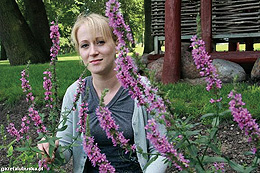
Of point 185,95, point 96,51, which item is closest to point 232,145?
point 185,95

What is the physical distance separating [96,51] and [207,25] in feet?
18.8

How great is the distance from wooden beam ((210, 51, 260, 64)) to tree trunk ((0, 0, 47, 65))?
7.55m

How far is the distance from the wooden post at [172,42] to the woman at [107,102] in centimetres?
427

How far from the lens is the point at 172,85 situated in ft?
21.2

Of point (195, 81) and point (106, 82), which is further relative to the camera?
point (195, 81)

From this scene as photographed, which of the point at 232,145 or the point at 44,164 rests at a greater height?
the point at 44,164

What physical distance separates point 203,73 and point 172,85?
505 cm

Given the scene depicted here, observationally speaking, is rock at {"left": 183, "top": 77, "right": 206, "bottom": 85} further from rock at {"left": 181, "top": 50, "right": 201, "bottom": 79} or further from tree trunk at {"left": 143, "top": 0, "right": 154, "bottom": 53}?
tree trunk at {"left": 143, "top": 0, "right": 154, "bottom": 53}

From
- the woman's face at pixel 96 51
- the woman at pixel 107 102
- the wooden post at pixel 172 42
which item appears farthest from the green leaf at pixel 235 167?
the wooden post at pixel 172 42

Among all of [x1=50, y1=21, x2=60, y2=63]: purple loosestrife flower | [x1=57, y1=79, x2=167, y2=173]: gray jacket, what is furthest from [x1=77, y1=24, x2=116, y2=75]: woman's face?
[x1=50, y1=21, x2=60, y2=63]: purple loosestrife flower

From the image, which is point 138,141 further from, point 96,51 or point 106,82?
point 96,51

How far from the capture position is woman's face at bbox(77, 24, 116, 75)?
100 inches

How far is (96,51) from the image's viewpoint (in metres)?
2.54

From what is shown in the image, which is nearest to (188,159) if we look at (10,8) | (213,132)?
(213,132)
